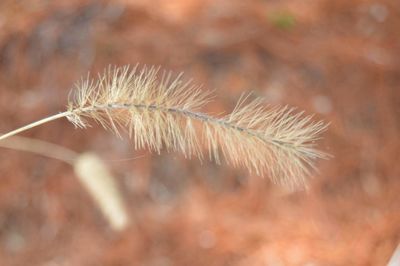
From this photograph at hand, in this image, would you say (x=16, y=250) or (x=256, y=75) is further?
(x=256, y=75)

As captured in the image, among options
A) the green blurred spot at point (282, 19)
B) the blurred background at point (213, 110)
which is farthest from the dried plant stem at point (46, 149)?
the green blurred spot at point (282, 19)

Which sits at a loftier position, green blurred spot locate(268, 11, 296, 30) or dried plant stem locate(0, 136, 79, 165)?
green blurred spot locate(268, 11, 296, 30)

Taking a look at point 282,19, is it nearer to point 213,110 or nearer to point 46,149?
point 213,110

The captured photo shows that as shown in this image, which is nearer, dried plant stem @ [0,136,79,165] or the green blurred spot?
dried plant stem @ [0,136,79,165]

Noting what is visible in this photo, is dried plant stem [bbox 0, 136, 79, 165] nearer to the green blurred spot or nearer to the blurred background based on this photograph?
the blurred background

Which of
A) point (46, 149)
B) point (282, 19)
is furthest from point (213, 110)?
point (46, 149)

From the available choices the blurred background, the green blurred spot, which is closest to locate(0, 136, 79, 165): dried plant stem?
the blurred background

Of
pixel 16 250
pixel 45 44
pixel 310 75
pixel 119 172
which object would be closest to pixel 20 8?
pixel 45 44

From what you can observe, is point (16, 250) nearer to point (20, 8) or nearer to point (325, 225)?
point (20, 8)
